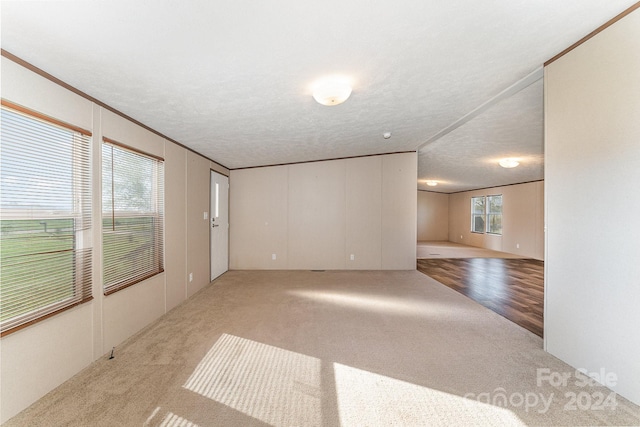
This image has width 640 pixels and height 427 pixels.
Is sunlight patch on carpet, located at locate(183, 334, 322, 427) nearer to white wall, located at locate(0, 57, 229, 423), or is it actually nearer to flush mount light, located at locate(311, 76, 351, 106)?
white wall, located at locate(0, 57, 229, 423)

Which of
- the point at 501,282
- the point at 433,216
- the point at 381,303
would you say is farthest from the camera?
the point at 433,216

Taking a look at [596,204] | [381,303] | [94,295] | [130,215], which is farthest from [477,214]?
[94,295]

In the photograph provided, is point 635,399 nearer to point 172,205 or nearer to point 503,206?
point 172,205

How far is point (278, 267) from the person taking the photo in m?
5.78

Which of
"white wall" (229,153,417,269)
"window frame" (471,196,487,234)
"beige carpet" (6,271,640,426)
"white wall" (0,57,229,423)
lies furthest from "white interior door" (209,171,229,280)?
"window frame" (471,196,487,234)

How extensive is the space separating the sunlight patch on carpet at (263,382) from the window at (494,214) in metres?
9.33

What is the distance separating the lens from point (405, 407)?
1645 mm

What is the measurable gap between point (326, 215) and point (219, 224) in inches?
88.4

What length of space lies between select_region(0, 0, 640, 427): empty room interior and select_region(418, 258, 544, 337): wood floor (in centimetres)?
9

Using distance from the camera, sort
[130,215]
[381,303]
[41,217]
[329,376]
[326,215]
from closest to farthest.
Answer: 1. [41,217]
2. [329,376]
3. [130,215]
4. [381,303]
5. [326,215]

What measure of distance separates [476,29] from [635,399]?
2.56 m

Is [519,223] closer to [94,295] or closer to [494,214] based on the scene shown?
[494,214]

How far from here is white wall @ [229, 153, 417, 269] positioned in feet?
18.3

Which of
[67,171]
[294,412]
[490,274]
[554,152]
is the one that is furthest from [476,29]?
[490,274]
